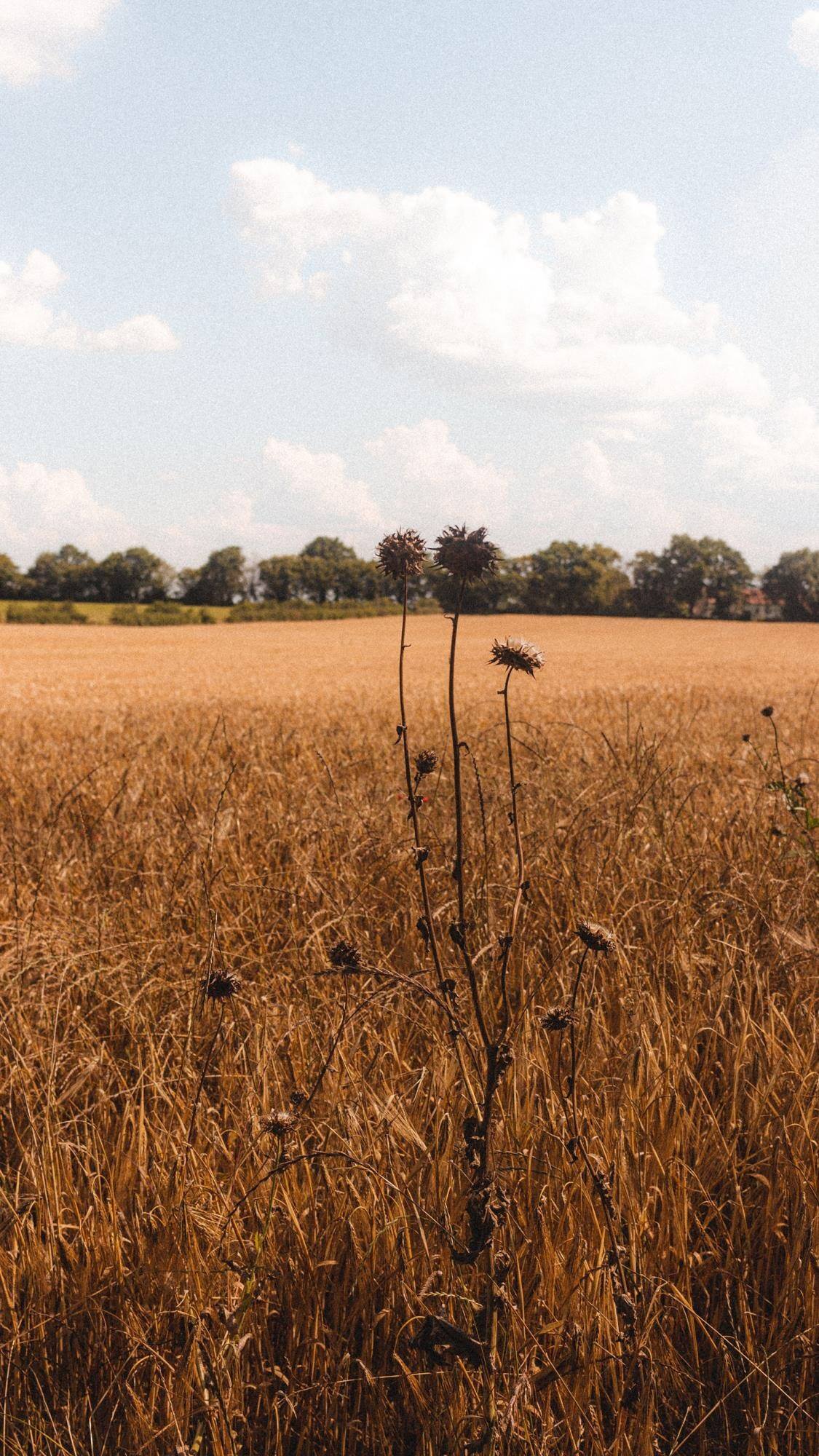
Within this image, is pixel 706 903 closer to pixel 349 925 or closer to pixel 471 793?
pixel 349 925

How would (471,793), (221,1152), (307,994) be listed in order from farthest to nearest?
(471,793) → (307,994) → (221,1152)

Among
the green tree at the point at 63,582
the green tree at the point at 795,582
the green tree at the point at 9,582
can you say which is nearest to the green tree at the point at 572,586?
the green tree at the point at 795,582

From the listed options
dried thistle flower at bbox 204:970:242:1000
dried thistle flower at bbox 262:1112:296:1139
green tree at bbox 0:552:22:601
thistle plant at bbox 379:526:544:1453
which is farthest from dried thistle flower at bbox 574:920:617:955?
green tree at bbox 0:552:22:601

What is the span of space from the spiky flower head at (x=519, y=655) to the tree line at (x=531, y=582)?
79.0 m

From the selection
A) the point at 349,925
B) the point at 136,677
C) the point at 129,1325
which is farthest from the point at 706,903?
the point at 136,677

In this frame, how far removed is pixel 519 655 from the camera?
1.18 meters

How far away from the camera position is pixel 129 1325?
1247 millimetres

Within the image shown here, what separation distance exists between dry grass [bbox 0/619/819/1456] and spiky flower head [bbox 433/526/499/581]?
26.5 inches

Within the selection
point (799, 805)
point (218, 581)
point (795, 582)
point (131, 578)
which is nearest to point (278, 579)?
point (218, 581)

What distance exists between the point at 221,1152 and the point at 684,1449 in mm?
896

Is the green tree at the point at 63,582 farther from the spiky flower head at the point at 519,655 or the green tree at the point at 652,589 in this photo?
the spiky flower head at the point at 519,655

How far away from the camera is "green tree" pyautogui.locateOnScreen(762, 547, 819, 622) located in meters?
84.4

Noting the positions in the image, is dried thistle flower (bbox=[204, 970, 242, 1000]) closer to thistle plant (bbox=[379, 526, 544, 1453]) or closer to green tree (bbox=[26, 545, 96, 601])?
thistle plant (bbox=[379, 526, 544, 1453])

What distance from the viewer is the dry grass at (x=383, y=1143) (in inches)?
46.9
